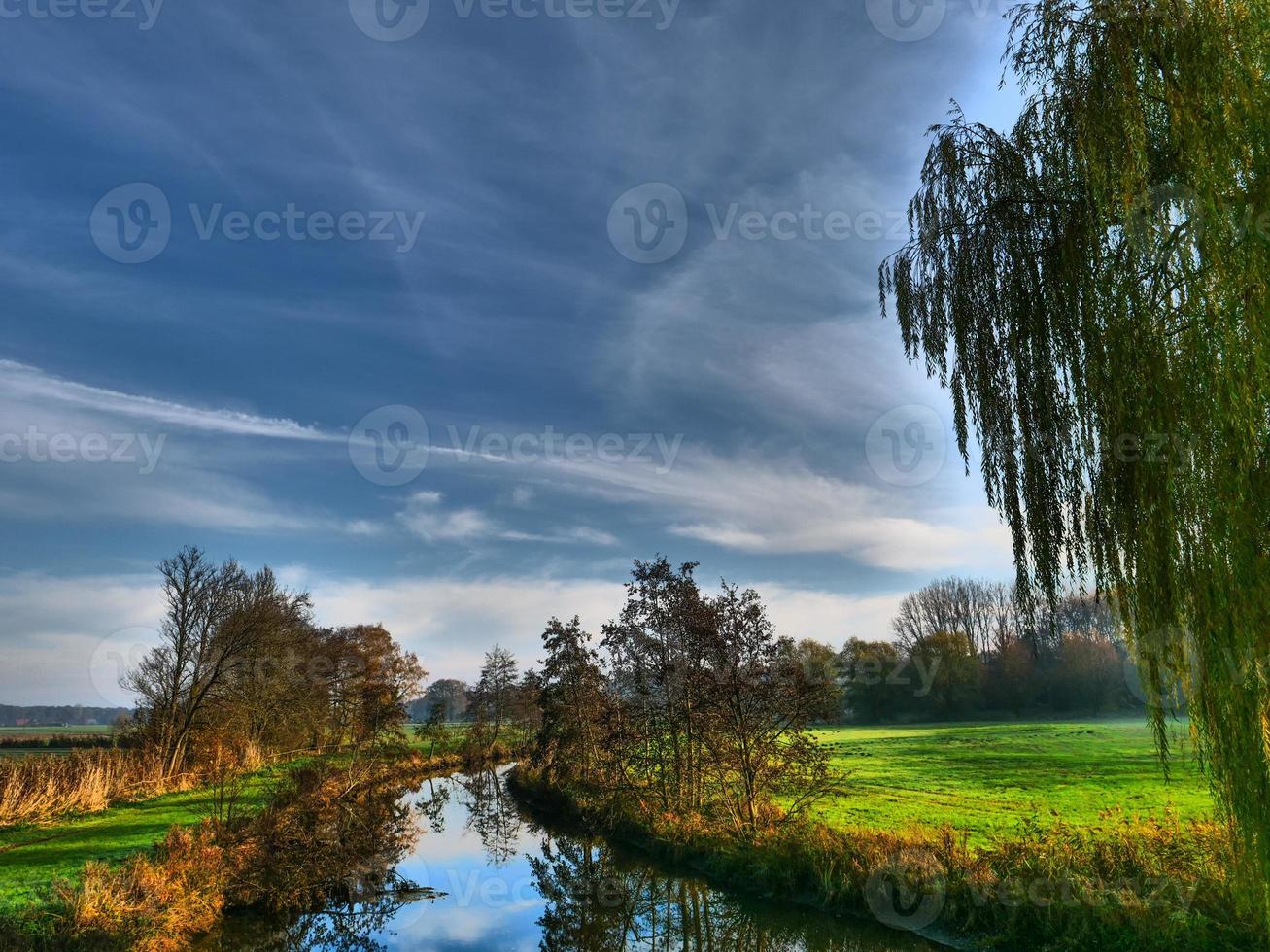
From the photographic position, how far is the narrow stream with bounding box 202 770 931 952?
1220 centimetres

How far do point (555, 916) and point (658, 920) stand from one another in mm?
2390

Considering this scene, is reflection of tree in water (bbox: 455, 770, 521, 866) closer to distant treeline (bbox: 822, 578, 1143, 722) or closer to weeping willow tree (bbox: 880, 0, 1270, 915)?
weeping willow tree (bbox: 880, 0, 1270, 915)

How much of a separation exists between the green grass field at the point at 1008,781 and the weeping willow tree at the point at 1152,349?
1.48 meters

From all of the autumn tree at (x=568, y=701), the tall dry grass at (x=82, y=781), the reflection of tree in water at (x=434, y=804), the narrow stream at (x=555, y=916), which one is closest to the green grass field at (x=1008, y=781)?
the narrow stream at (x=555, y=916)

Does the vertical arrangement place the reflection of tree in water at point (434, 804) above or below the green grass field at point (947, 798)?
below

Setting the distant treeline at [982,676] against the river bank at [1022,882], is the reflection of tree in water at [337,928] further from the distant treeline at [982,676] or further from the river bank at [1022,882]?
the distant treeline at [982,676]

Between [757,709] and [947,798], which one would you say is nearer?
[757,709]

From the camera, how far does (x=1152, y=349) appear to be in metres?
6.75

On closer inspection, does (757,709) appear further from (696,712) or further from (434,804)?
(434,804)

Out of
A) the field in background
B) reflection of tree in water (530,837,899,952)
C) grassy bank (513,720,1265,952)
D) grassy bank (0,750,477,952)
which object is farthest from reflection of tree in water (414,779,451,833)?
the field in background

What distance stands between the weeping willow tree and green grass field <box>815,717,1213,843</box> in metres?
1.48

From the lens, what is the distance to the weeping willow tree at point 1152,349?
20.1ft

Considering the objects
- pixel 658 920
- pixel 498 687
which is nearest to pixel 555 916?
pixel 658 920

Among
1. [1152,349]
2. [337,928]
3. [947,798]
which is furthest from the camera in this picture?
[947,798]
